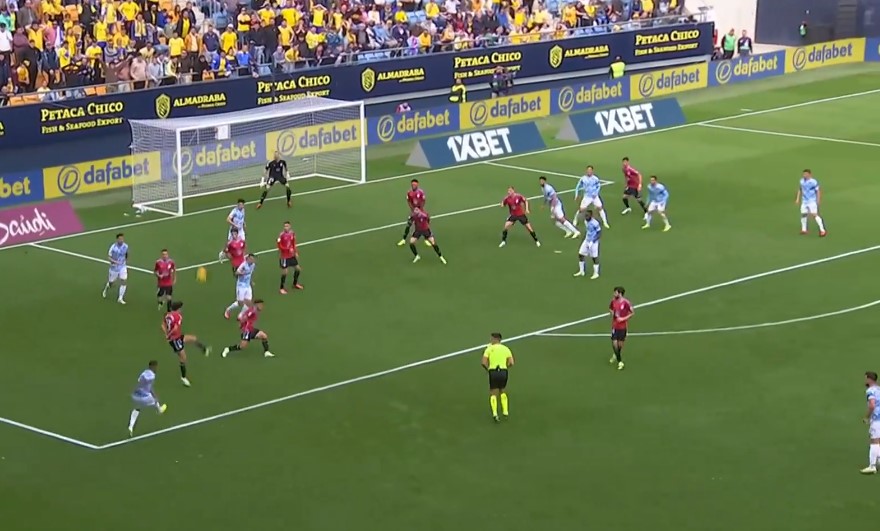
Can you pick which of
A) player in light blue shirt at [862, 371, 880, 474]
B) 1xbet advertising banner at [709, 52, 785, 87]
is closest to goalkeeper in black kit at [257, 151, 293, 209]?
player in light blue shirt at [862, 371, 880, 474]

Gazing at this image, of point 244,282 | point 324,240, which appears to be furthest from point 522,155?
point 244,282

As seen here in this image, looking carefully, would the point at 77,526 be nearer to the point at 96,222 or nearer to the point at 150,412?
the point at 150,412

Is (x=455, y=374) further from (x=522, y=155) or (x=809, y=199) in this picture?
(x=522, y=155)

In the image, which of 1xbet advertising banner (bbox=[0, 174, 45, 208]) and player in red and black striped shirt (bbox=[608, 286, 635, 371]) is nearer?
player in red and black striped shirt (bbox=[608, 286, 635, 371])

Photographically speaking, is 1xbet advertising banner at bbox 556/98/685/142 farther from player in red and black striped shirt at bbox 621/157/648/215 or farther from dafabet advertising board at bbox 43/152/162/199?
dafabet advertising board at bbox 43/152/162/199

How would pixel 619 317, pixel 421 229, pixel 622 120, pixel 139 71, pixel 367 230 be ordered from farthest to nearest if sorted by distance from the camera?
pixel 622 120 < pixel 139 71 < pixel 367 230 < pixel 421 229 < pixel 619 317

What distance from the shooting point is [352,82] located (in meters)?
58.6

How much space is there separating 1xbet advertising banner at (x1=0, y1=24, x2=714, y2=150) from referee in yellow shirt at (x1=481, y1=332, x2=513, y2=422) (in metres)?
26.6

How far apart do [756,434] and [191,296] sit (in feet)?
47.6

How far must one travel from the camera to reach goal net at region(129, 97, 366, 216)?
150 feet

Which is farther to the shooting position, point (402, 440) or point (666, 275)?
point (666, 275)

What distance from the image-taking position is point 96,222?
43.4 m

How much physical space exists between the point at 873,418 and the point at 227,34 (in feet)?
118

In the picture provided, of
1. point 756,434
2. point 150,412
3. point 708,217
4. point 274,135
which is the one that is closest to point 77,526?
point 150,412
